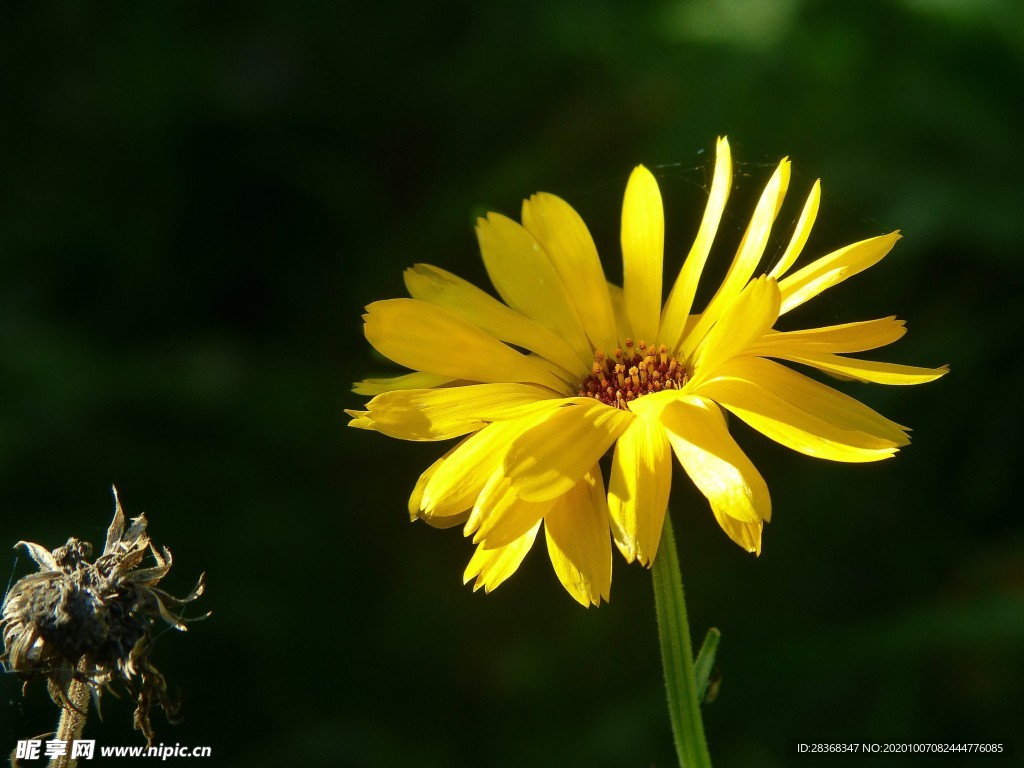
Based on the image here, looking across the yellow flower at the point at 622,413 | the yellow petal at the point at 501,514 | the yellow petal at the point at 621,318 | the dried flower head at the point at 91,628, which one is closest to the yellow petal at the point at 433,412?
the yellow flower at the point at 622,413

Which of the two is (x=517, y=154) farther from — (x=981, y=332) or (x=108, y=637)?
(x=108, y=637)

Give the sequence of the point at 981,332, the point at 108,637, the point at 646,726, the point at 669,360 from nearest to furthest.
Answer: the point at 108,637, the point at 669,360, the point at 646,726, the point at 981,332

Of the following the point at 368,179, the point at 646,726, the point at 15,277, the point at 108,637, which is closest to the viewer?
the point at 108,637

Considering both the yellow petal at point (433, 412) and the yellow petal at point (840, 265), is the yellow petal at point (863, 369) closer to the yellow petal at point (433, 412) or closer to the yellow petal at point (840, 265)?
the yellow petal at point (840, 265)

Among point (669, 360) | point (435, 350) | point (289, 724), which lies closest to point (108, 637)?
point (435, 350)

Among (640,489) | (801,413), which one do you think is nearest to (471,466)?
(640,489)

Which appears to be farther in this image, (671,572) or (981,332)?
(981,332)
